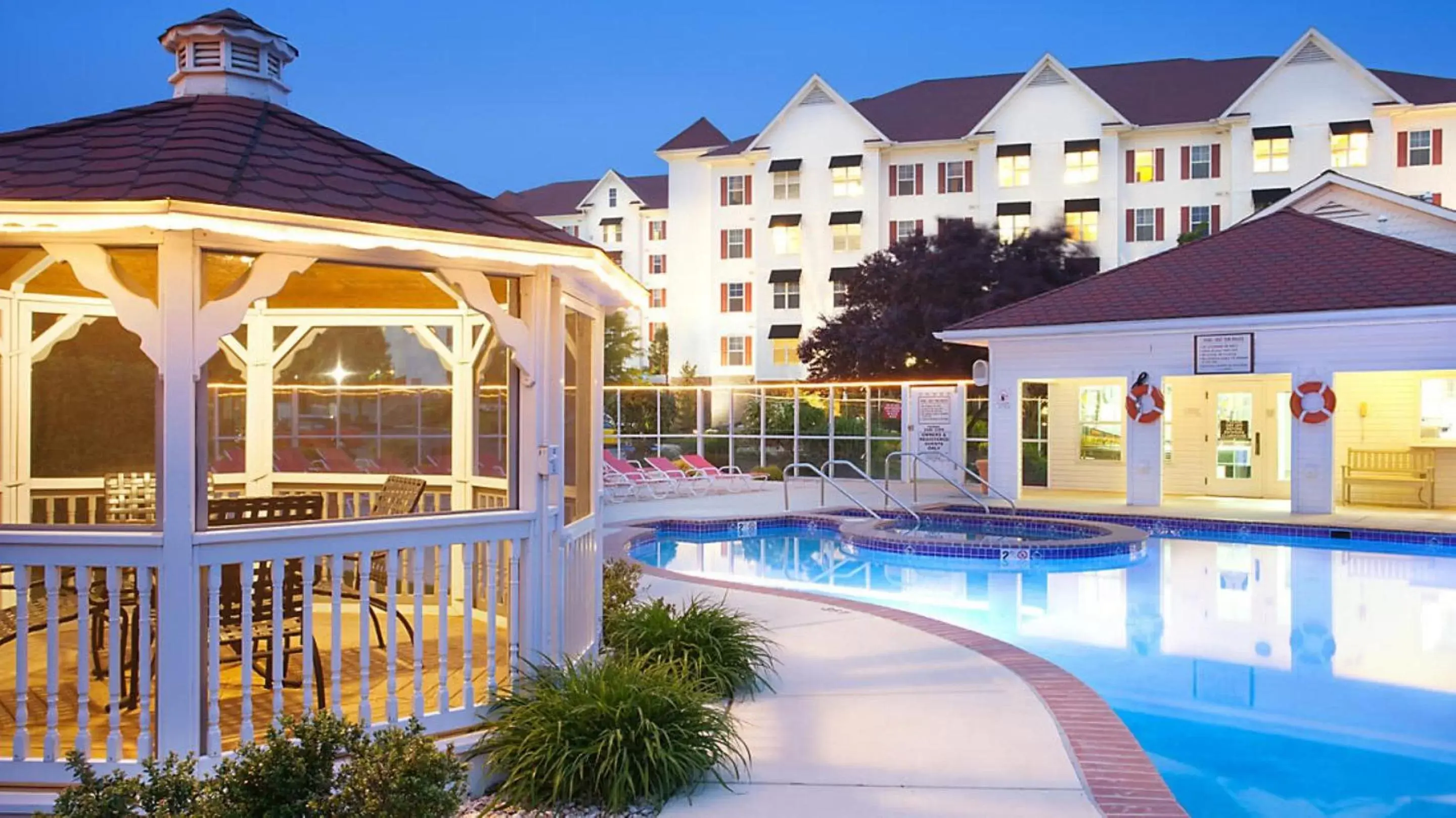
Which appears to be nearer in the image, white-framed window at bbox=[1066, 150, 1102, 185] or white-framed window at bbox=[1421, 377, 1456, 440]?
white-framed window at bbox=[1421, 377, 1456, 440]

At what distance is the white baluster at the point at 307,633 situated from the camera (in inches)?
206

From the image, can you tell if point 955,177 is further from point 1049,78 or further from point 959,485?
point 959,485

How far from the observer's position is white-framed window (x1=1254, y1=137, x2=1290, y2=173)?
39.0 meters

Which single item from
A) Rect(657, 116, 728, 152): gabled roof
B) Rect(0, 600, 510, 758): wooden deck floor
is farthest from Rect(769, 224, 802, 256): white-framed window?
Rect(0, 600, 510, 758): wooden deck floor

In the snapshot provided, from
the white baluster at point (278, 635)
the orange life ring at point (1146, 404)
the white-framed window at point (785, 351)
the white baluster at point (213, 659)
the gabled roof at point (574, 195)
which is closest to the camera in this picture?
the white baluster at point (213, 659)

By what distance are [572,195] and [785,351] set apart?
24.1m

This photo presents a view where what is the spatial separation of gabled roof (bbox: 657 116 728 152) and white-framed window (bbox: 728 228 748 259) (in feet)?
14.8

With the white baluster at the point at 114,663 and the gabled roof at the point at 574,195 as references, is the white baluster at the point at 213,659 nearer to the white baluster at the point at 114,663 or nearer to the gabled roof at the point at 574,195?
the white baluster at the point at 114,663

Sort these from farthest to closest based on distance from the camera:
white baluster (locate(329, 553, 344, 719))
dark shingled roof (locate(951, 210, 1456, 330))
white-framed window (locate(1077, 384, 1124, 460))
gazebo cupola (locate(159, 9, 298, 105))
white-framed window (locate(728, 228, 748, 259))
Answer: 1. white-framed window (locate(728, 228, 748, 259))
2. white-framed window (locate(1077, 384, 1124, 460))
3. dark shingled roof (locate(951, 210, 1456, 330))
4. gazebo cupola (locate(159, 9, 298, 105))
5. white baluster (locate(329, 553, 344, 719))

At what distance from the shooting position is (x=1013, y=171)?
41344mm

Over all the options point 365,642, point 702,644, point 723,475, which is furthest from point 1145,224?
point 365,642

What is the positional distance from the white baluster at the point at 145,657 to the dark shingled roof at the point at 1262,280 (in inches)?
651

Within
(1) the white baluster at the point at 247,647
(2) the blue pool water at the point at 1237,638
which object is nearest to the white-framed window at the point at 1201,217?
(2) the blue pool water at the point at 1237,638

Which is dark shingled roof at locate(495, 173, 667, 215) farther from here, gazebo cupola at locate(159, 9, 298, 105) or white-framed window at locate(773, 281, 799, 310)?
gazebo cupola at locate(159, 9, 298, 105)
